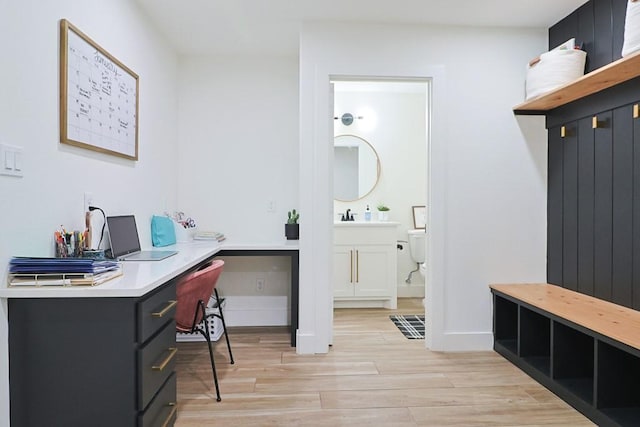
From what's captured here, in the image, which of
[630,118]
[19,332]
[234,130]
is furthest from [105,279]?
[630,118]

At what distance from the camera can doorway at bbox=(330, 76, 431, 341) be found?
183 inches

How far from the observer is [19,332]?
4.73 ft

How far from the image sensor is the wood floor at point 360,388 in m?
2.09

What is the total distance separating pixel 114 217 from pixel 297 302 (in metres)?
1.38

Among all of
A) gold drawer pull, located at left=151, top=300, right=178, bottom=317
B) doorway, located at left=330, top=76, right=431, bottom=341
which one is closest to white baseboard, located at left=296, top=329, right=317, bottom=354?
gold drawer pull, located at left=151, top=300, right=178, bottom=317

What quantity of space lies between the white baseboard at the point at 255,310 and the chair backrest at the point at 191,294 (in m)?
1.33

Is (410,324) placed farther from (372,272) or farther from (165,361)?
(165,361)

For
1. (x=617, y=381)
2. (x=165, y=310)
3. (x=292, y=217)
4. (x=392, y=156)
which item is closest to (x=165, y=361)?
(x=165, y=310)

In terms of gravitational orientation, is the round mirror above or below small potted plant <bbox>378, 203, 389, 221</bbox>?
above

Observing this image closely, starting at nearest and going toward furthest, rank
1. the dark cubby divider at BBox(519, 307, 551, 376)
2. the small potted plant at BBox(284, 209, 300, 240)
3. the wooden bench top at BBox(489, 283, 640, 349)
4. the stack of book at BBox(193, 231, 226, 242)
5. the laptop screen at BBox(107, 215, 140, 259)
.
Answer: the wooden bench top at BBox(489, 283, 640, 349), the laptop screen at BBox(107, 215, 140, 259), the dark cubby divider at BBox(519, 307, 551, 376), the stack of book at BBox(193, 231, 226, 242), the small potted plant at BBox(284, 209, 300, 240)

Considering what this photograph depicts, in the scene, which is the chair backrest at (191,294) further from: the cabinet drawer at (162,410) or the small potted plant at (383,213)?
the small potted plant at (383,213)

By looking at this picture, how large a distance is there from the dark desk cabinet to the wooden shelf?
8.05 ft

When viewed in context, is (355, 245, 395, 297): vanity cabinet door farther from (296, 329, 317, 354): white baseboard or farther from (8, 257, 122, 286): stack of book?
(8, 257, 122, 286): stack of book

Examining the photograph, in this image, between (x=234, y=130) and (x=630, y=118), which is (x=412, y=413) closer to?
(x=630, y=118)
